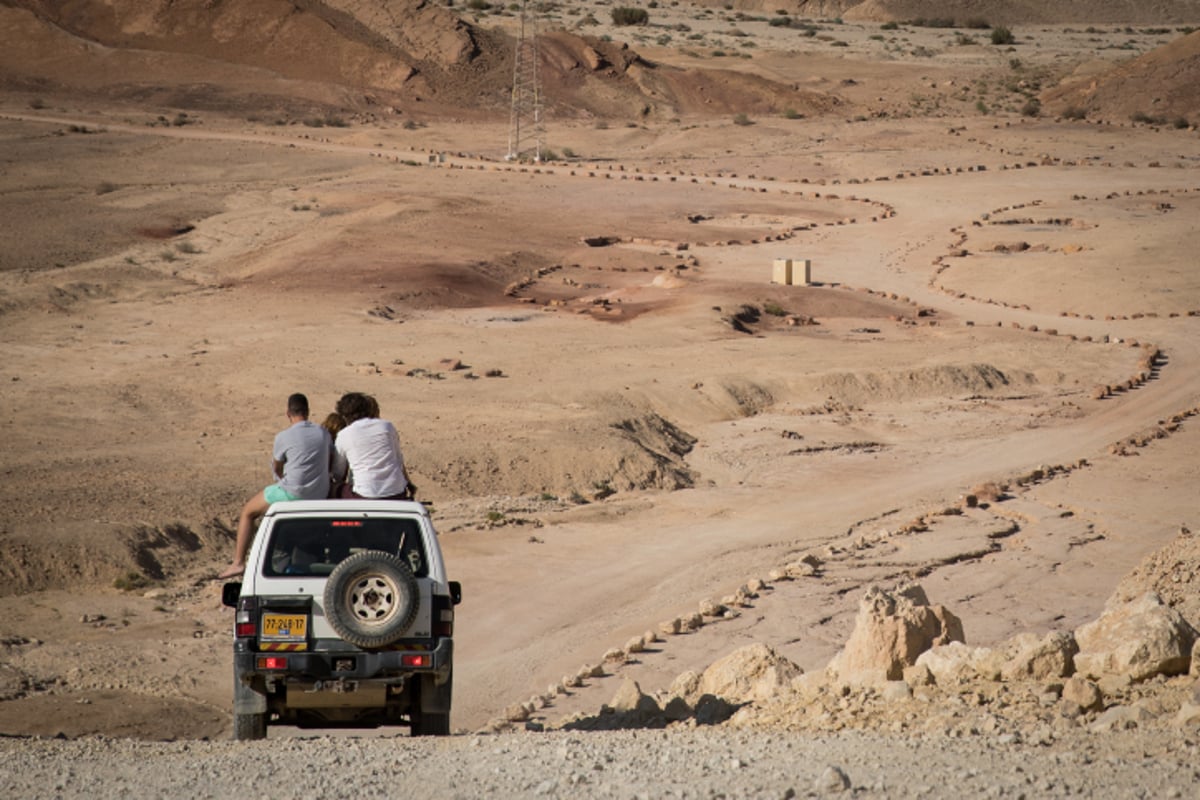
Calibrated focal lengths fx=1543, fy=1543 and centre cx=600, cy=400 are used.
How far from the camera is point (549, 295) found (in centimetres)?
3262

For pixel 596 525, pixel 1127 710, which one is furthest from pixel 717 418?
pixel 1127 710

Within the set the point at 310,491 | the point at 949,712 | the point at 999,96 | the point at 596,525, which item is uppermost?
the point at 999,96

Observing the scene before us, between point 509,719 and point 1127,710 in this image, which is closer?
point 1127,710

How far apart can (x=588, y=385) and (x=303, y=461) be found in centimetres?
1385

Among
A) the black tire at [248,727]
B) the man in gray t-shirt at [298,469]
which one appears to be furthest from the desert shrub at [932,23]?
the black tire at [248,727]

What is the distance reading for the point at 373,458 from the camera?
9594mm

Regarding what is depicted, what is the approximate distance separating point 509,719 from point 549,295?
862 inches

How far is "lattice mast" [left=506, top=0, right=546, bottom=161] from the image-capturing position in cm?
5688

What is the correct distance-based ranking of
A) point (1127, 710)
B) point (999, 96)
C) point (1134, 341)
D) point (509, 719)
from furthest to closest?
point (999, 96), point (1134, 341), point (509, 719), point (1127, 710)

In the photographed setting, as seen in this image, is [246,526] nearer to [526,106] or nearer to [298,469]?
[298,469]

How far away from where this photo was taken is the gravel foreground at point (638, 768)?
6.71 metres

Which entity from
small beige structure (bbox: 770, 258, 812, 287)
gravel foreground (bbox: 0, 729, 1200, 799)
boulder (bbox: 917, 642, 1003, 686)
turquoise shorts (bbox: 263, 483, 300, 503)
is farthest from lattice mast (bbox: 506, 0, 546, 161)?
gravel foreground (bbox: 0, 729, 1200, 799)

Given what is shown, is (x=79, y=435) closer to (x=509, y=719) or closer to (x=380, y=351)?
(x=380, y=351)

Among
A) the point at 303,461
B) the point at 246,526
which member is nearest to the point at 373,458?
the point at 303,461
